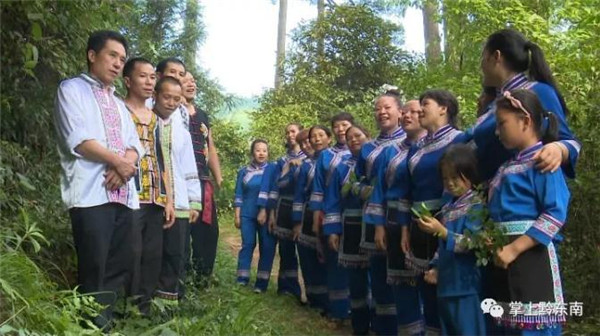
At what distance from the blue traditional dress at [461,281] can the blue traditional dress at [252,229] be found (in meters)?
3.56

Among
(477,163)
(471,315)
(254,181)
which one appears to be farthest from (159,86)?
(254,181)

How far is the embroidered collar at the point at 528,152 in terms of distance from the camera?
108 inches

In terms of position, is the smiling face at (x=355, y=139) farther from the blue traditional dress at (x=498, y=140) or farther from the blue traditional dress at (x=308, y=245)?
the blue traditional dress at (x=498, y=140)

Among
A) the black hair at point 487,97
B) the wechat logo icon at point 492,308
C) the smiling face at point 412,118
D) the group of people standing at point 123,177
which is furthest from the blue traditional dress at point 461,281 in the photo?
the group of people standing at point 123,177

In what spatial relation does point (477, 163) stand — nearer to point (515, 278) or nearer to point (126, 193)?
point (515, 278)

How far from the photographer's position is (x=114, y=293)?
10.9 ft

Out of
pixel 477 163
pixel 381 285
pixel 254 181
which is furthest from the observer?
pixel 254 181

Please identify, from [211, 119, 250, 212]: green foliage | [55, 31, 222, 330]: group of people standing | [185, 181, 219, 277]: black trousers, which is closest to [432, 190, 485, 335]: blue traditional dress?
[55, 31, 222, 330]: group of people standing

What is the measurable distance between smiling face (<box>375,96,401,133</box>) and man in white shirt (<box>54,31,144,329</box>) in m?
1.71

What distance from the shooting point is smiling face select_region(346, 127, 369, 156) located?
5.04 metres

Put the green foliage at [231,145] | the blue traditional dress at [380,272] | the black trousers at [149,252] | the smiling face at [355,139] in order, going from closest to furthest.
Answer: the black trousers at [149,252] → the blue traditional dress at [380,272] → the smiling face at [355,139] → the green foliage at [231,145]

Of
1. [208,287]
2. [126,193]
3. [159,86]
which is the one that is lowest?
[208,287]

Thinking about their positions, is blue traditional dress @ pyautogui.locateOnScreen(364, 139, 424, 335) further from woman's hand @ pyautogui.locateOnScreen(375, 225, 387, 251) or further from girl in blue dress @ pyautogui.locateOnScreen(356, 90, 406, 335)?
girl in blue dress @ pyautogui.locateOnScreen(356, 90, 406, 335)

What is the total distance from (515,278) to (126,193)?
5.96 feet
